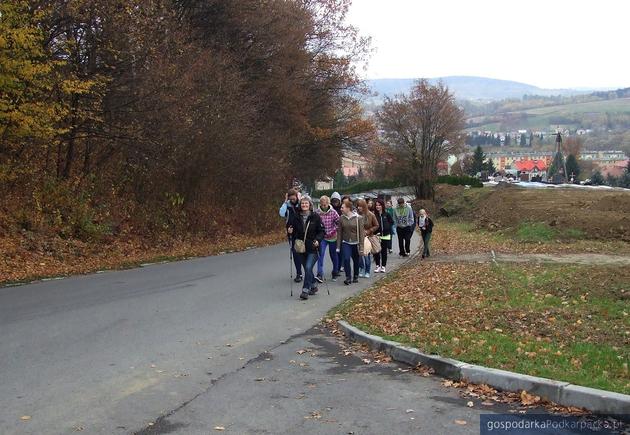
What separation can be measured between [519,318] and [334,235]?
6.07 meters

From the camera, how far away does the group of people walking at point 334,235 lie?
1304cm

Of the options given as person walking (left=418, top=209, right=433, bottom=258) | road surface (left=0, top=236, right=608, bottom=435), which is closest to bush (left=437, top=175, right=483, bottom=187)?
person walking (left=418, top=209, right=433, bottom=258)

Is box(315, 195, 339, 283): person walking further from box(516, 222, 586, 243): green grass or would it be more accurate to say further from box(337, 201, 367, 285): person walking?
box(516, 222, 586, 243): green grass

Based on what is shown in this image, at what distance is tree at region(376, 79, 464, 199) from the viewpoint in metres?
73.3

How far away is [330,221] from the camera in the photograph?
48.7ft

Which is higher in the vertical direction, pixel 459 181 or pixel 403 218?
pixel 403 218

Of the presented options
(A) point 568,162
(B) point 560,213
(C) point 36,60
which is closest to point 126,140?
(C) point 36,60

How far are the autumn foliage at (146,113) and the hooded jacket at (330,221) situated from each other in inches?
313

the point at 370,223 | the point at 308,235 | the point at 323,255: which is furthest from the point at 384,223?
the point at 308,235

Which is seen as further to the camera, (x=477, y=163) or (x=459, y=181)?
(x=477, y=163)

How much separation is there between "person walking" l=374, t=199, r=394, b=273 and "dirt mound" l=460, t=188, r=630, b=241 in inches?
414

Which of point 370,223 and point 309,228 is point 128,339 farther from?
point 370,223

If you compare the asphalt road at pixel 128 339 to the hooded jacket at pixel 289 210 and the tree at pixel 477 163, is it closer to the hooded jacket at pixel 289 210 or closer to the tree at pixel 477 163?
the hooded jacket at pixel 289 210

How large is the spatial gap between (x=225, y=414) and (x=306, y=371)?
1.77 meters
